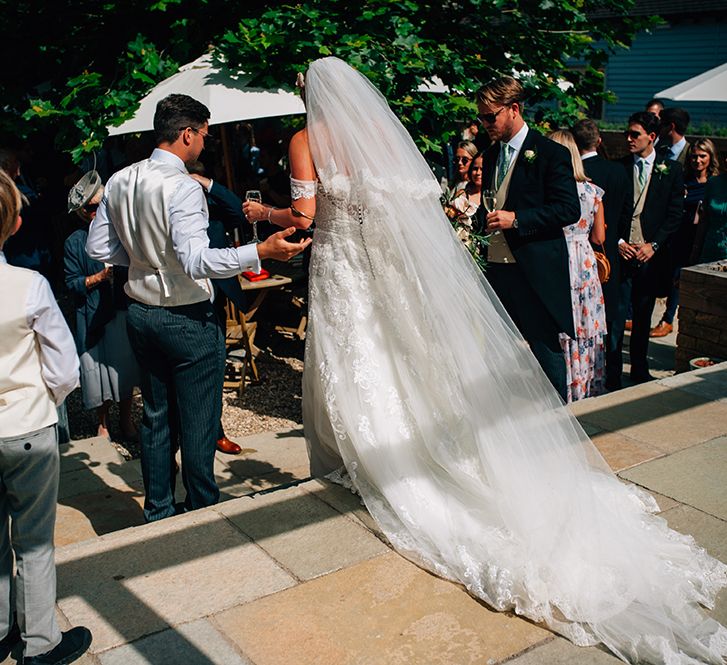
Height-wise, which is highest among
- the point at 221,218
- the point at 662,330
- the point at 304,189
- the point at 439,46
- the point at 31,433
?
the point at 439,46

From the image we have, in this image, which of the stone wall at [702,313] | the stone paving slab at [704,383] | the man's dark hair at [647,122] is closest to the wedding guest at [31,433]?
the stone paving slab at [704,383]

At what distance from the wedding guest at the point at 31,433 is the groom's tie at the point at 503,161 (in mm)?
3007

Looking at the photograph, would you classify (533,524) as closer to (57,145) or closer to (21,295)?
(21,295)

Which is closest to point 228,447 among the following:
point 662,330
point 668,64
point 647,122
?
point 647,122

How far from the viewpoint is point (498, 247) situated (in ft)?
17.1

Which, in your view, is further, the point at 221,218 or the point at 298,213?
the point at 221,218

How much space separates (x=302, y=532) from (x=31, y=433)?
145cm

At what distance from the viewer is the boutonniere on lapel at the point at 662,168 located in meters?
6.96

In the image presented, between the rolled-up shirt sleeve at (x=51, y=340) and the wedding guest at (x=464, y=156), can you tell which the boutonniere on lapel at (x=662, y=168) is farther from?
the rolled-up shirt sleeve at (x=51, y=340)

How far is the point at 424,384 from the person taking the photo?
396 centimetres

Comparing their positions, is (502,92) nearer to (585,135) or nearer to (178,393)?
(585,135)

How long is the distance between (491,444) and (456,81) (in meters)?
4.59

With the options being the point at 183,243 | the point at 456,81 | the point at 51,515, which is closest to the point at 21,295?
the point at 51,515

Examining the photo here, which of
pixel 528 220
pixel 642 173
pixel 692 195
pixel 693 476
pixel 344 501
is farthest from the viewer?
pixel 692 195
